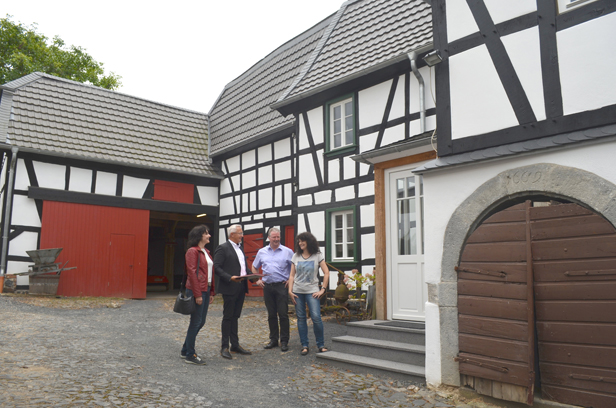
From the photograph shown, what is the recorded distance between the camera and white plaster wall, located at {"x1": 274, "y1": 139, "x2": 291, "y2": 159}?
1325 cm

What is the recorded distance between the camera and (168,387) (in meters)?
4.67

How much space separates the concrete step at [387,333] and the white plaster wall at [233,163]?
9.83 meters

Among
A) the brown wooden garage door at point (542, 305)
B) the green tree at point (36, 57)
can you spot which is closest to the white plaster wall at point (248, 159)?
the brown wooden garage door at point (542, 305)

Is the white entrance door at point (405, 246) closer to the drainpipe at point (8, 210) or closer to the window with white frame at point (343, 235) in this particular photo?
the window with white frame at point (343, 235)

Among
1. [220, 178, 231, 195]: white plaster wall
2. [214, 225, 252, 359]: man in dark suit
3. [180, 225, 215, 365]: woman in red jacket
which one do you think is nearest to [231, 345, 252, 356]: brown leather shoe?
[214, 225, 252, 359]: man in dark suit

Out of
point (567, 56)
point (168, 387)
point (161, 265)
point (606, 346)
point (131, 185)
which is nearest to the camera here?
point (606, 346)

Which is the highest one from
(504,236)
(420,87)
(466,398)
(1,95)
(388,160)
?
(1,95)

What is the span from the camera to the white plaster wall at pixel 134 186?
14367 millimetres

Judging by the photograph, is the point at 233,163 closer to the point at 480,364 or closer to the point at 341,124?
the point at 341,124

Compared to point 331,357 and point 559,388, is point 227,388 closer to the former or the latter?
point 331,357

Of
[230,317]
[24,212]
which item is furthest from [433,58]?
[24,212]

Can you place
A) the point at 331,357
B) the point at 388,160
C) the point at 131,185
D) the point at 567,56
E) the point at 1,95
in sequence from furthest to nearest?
the point at 131,185
the point at 1,95
the point at 388,160
the point at 331,357
the point at 567,56

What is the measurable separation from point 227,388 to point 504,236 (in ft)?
10.2

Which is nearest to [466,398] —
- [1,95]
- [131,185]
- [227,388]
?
[227,388]
